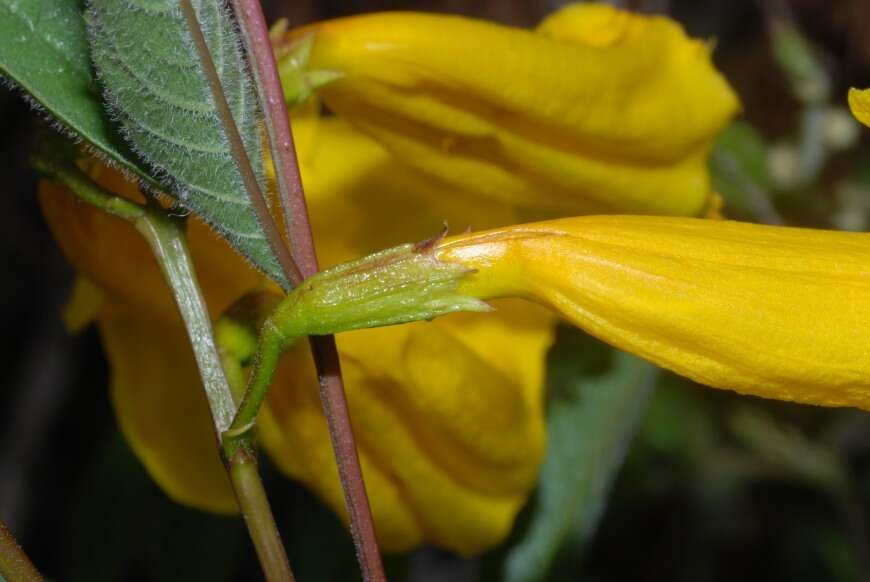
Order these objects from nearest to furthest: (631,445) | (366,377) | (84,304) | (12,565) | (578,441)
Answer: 1. (12,565)
2. (366,377)
3. (84,304)
4. (578,441)
5. (631,445)

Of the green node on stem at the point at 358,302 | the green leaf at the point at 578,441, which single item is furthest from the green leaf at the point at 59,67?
the green leaf at the point at 578,441

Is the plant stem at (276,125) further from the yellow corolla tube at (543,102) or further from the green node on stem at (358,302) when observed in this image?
the yellow corolla tube at (543,102)

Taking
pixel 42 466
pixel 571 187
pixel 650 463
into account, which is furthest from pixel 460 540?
pixel 42 466

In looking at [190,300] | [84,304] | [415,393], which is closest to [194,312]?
[190,300]

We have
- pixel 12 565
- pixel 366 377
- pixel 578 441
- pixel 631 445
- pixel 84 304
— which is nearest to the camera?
pixel 12 565

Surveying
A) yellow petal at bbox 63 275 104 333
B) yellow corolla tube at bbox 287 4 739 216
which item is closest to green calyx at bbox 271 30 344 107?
yellow corolla tube at bbox 287 4 739 216

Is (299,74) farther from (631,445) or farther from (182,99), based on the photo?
(631,445)

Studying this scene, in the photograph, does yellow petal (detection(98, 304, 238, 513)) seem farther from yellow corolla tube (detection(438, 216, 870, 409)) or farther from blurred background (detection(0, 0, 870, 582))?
yellow corolla tube (detection(438, 216, 870, 409))
